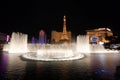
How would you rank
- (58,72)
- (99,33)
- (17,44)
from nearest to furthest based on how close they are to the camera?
1. (58,72)
2. (17,44)
3. (99,33)

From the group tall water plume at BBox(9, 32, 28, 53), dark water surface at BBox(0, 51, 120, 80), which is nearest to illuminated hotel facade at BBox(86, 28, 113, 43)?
tall water plume at BBox(9, 32, 28, 53)

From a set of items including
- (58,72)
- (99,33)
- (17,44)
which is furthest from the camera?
(99,33)

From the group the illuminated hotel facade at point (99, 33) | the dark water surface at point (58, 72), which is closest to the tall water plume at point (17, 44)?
the dark water surface at point (58, 72)

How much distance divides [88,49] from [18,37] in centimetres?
1762

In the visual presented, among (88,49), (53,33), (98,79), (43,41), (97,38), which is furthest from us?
(53,33)

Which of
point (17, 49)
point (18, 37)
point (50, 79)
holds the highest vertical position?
point (18, 37)

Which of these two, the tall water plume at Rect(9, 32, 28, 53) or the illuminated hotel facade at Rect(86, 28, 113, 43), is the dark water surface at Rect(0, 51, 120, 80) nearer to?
the tall water plume at Rect(9, 32, 28, 53)

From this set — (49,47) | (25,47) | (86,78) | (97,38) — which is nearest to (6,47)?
(25,47)

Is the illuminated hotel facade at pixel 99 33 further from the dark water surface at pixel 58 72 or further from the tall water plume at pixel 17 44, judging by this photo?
the dark water surface at pixel 58 72

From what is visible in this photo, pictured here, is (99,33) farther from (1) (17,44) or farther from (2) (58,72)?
(2) (58,72)

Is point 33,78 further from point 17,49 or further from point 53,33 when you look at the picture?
point 53,33

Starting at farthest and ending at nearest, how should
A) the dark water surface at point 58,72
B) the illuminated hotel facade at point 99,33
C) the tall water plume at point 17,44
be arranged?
the illuminated hotel facade at point 99,33, the tall water plume at point 17,44, the dark water surface at point 58,72

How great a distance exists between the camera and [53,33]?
101 meters

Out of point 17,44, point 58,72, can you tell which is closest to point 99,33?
point 17,44
